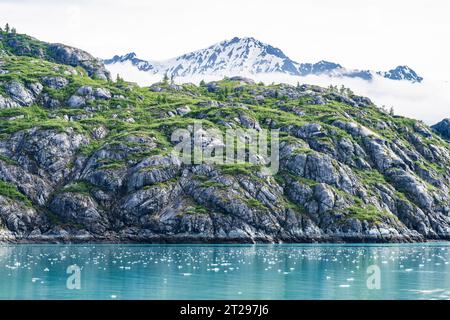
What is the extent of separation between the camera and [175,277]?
8338cm

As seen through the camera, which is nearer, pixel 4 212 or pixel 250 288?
pixel 250 288

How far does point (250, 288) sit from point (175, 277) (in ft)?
50.0

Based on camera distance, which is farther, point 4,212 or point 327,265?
point 4,212
